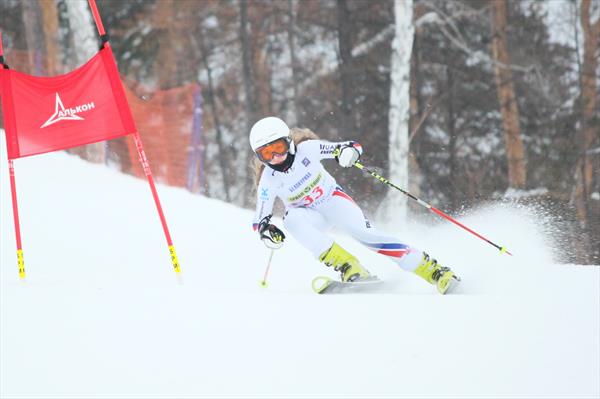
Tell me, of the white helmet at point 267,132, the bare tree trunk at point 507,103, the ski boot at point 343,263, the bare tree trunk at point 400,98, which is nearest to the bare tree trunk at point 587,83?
the bare tree trunk at point 507,103

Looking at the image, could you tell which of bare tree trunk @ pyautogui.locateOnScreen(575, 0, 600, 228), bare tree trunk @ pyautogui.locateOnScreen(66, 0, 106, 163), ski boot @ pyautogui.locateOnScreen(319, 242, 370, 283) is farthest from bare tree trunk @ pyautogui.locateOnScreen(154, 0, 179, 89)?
A: ski boot @ pyautogui.locateOnScreen(319, 242, 370, 283)

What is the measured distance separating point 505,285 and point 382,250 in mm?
887

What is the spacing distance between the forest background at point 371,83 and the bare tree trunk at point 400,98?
0.08 ft

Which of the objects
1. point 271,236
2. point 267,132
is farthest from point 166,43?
point 271,236

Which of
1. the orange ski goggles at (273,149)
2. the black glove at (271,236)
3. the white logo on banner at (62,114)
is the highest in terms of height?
the white logo on banner at (62,114)

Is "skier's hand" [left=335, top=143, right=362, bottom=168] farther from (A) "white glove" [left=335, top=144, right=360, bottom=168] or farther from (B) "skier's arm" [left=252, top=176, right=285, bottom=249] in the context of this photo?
(B) "skier's arm" [left=252, top=176, right=285, bottom=249]

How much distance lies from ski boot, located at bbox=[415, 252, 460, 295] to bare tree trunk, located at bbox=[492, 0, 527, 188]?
11.4m

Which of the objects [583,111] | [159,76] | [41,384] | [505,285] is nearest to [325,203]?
[505,285]

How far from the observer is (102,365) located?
409cm

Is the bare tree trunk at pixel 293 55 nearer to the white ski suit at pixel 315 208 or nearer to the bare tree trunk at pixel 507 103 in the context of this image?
the bare tree trunk at pixel 507 103

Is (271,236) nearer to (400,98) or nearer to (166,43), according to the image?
(400,98)

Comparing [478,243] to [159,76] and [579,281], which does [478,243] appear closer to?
[579,281]

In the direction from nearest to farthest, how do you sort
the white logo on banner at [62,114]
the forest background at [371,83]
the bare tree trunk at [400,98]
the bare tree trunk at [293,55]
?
the white logo on banner at [62,114] < the bare tree trunk at [400,98] < the forest background at [371,83] < the bare tree trunk at [293,55]

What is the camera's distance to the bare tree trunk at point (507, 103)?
55.4ft
